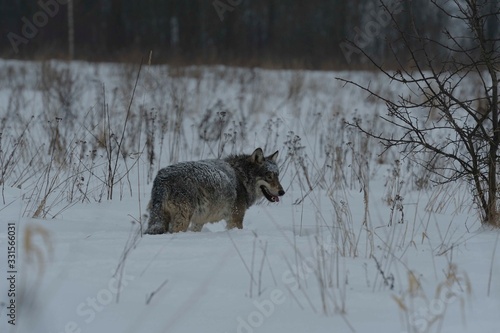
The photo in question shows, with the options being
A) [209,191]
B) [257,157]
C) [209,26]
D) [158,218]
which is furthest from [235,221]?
[209,26]

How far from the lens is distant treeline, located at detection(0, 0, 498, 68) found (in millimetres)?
23844

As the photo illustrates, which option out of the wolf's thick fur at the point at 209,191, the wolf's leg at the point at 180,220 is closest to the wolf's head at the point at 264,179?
the wolf's thick fur at the point at 209,191

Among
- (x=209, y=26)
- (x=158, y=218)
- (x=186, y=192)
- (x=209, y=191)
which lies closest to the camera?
(x=158, y=218)

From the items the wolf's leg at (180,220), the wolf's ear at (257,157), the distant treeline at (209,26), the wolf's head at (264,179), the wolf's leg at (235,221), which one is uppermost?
the distant treeline at (209,26)

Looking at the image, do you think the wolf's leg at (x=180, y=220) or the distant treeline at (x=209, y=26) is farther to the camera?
the distant treeline at (x=209, y=26)

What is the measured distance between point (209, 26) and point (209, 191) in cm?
2163

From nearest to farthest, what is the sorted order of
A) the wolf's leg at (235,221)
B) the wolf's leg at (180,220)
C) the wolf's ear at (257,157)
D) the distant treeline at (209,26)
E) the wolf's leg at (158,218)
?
the wolf's leg at (158,218) → the wolf's leg at (180,220) → the wolf's leg at (235,221) → the wolf's ear at (257,157) → the distant treeline at (209,26)

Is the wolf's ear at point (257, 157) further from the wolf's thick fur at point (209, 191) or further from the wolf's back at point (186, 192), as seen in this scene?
the wolf's back at point (186, 192)

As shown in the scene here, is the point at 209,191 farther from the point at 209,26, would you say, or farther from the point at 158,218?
the point at 209,26

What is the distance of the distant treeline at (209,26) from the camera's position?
23.8 meters

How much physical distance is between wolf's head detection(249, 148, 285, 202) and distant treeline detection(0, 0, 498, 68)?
1653 centimetres

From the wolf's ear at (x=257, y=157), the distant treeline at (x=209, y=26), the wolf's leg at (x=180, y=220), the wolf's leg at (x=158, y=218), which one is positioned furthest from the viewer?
the distant treeline at (x=209, y=26)

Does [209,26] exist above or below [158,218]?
above

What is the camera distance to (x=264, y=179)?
6.23 m
